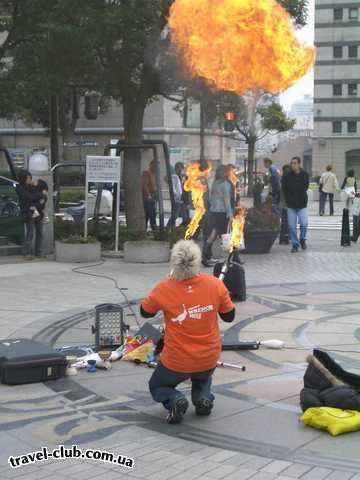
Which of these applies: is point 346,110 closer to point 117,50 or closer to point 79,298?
point 117,50

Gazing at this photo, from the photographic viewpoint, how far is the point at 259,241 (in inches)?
588

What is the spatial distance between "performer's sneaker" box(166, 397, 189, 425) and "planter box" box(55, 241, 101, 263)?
8793 millimetres

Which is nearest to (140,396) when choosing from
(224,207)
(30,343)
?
(30,343)

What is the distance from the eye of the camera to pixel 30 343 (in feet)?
22.2

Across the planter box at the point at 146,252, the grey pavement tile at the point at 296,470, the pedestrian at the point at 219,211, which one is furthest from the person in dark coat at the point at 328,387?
the planter box at the point at 146,252

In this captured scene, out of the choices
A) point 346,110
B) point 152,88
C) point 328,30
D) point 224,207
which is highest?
point 328,30

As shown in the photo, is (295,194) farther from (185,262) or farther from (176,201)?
(185,262)

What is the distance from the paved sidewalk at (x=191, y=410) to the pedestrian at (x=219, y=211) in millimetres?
2608

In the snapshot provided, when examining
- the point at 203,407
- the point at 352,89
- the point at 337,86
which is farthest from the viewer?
the point at 337,86

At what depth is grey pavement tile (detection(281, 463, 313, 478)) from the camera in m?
4.41

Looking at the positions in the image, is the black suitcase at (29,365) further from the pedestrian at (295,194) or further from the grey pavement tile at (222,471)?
the pedestrian at (295,194)

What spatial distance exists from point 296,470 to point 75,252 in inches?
388

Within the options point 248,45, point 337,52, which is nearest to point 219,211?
point 248,45

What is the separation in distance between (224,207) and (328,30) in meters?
49.4
